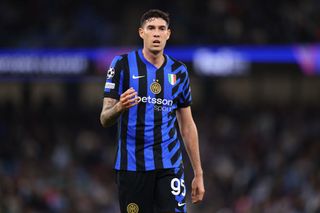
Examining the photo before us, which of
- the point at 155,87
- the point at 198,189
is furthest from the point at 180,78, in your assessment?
the point at 198,189

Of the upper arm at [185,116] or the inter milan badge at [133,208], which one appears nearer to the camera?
the inter milan badge at [133,208]

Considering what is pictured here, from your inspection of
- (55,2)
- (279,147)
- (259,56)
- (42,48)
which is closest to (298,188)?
(279,147)

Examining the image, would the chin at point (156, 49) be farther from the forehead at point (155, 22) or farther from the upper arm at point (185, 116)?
the upper arm at point (185, 116)

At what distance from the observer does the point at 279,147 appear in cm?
1532

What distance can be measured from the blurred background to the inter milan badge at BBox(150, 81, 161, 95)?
25.4ft

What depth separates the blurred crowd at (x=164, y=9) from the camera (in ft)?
50.3

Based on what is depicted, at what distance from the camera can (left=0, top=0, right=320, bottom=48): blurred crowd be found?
50.3ft

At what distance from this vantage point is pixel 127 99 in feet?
17.9

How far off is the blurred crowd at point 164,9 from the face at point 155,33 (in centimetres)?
921

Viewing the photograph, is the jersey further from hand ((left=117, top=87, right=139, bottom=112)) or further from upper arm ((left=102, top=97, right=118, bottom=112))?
hand ((left=117, top=87, right=139, bottom=112))

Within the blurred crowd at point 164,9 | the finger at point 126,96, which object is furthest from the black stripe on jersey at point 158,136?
the blurred crowd at point 164,9

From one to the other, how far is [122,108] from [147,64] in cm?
59

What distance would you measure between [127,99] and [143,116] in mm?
436

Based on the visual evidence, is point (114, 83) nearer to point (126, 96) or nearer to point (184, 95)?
point (126, 96)
